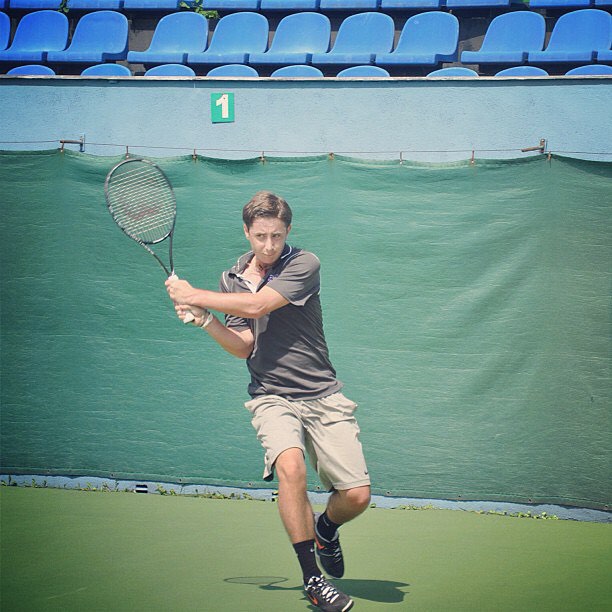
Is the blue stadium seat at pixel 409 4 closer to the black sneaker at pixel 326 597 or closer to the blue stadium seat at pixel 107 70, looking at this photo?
the blue stadium seat at pixel 107 70

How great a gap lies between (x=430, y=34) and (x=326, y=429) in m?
6.67

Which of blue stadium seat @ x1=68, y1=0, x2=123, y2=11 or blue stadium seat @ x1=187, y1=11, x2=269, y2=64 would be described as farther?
blue stadium seat @ x1=68, y1=0, x2=123, y2=11

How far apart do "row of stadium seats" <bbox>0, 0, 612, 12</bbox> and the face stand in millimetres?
6639

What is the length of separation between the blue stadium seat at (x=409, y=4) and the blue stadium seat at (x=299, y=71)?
4.83 ft

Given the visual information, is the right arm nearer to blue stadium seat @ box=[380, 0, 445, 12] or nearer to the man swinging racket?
the man swinging racket

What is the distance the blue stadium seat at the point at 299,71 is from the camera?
8.66 metres

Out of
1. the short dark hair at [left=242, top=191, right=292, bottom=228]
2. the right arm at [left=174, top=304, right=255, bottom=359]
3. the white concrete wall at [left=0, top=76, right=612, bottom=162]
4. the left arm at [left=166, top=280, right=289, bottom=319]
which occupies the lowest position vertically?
the right arm at [left=174, top=304, right=255, bottom=359]

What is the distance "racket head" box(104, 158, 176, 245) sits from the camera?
4273mm

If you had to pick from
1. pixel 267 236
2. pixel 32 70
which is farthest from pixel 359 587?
pixel 32 70

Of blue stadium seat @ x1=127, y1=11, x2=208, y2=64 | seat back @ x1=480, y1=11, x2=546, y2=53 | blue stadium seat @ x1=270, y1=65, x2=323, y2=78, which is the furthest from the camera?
blue stadium seat @ x1=127, y1=11, x2=208, y2=64

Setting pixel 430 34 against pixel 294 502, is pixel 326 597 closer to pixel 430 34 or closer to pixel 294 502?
pixel 294 502

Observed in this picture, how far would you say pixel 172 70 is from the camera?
29.5 ft

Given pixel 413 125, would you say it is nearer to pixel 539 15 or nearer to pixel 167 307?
pixel 167 307

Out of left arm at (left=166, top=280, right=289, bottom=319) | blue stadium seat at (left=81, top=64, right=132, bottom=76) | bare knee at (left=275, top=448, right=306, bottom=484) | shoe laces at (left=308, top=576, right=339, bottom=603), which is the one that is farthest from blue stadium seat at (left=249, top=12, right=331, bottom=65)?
shoe laces at (left=308, top=576, right=339, bottom=603)
